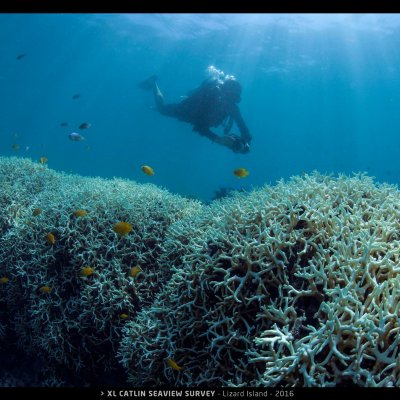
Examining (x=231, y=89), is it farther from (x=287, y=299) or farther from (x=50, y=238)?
(x=287, y=299)

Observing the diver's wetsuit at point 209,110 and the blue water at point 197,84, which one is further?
the blue water at point 197,84

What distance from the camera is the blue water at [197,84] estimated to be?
41.2 metres

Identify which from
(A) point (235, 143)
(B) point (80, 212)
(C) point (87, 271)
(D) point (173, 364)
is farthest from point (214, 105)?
(D) point (173, 364)

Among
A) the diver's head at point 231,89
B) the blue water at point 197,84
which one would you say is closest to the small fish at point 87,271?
the blue water at point 197,84

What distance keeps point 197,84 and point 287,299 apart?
244 feet

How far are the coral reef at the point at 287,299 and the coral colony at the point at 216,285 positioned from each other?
0.02 meters

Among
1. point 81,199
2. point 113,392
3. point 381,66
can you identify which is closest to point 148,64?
point 381,66

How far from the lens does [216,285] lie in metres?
3.95

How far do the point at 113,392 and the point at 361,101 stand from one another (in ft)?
257

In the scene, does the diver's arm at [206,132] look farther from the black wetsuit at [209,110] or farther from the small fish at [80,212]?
the small fish at [80,212]

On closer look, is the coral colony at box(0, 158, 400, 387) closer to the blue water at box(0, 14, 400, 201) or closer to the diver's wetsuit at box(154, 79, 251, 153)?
the blue water at box(0, 14, 400, 201)

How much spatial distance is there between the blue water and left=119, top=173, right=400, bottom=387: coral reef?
11785 mm

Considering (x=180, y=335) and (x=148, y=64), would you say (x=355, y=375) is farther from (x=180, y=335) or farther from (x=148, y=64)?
(x=148, y=64)

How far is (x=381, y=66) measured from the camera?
47312 mm
